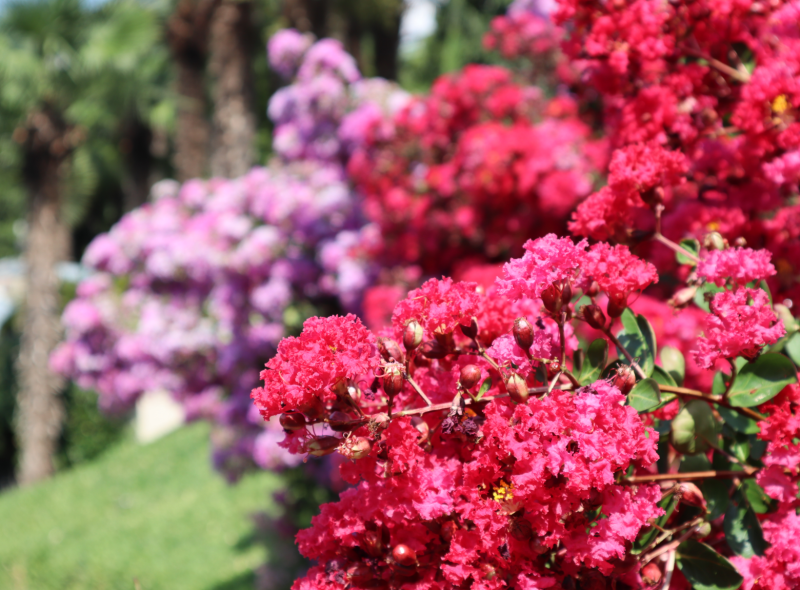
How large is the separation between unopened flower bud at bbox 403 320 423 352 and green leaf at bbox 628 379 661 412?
367 millimetres

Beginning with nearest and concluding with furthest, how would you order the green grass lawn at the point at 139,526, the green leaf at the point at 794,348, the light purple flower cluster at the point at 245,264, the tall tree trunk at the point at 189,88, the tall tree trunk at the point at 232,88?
the green leaf at the point at 794,348 → the light purple flower cluster at the point at 245,264 → the green grass lawn at the point at 139,526 → the tall tree trunk at the point at 232,88 → the tall tree trunk at the point at 189,88

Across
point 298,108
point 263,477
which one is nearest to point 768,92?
point 298,108

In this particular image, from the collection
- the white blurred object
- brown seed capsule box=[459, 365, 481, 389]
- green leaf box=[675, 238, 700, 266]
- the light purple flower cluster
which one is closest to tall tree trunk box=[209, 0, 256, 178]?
the light purple flower cluster

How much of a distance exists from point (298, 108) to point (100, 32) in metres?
7.09

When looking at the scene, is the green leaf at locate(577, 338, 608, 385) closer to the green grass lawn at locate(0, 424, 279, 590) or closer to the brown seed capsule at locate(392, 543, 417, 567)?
the brown seed capsule at locate(392, 543, 417, 567)

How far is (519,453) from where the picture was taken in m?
1.01

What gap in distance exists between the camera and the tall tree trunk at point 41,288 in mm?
9852

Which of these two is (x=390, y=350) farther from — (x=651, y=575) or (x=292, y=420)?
(x=651, y=575)

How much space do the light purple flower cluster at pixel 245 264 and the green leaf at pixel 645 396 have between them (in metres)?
3.04

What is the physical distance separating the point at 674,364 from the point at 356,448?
0.69m

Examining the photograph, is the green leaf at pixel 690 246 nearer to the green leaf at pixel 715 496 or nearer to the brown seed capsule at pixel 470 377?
the green leaf at pixel 715 496

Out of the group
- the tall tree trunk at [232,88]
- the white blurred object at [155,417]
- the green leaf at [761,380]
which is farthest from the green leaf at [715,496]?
the white blurred object at [155,417]

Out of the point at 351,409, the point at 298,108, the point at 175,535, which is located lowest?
the point at 175,535

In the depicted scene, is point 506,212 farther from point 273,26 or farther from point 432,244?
point 273,26
